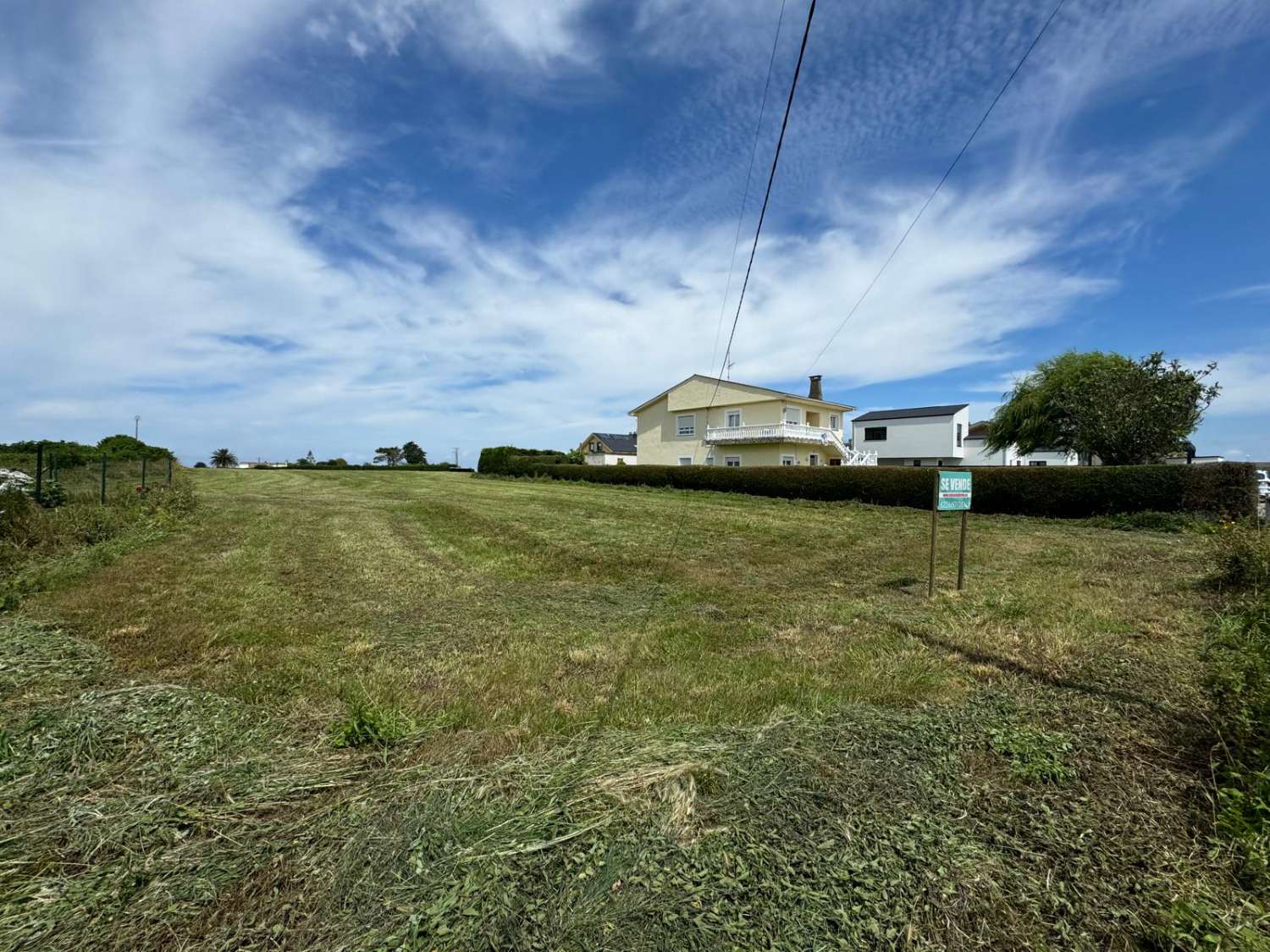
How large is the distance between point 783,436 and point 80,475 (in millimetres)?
27708

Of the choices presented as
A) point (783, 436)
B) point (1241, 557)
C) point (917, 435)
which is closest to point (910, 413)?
point (917, 435)

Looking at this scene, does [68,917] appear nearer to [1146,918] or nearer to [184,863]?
[184,863]

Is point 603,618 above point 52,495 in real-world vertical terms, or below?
below

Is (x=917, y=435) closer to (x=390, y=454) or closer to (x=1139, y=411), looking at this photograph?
(x=1139, y=411)

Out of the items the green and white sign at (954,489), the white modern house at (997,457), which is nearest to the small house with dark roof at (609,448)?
the white modern house at (997,457)

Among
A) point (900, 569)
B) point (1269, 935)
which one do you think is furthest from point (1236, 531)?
point (1269, 935)

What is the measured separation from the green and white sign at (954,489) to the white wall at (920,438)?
132 feet

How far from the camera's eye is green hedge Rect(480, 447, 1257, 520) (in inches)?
506

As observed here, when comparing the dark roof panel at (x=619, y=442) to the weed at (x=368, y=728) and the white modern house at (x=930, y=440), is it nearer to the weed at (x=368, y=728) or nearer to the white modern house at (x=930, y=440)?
the white modern house at (x=930, y=440)

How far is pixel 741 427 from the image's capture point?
32469 millimetres

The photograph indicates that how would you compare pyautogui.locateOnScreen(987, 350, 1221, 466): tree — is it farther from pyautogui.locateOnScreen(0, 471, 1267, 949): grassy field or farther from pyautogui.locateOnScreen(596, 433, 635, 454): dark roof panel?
pyautogui.locateOnScreen(596, 433, 635, 454): dark roof panel

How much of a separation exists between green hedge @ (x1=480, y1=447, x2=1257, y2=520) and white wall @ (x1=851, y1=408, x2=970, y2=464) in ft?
88.7

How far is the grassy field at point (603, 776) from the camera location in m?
1.81

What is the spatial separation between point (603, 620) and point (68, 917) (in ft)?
13.7
